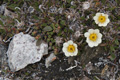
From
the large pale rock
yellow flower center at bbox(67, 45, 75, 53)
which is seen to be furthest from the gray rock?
yellow flower center at bbox(67, 45, 75, 53)

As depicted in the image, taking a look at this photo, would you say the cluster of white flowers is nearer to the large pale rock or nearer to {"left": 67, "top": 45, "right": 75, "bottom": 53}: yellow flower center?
{"left": 67, "top": 45, "right": 75, "bottom": 53}: yellow flower center

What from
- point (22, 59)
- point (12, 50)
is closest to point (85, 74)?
point (22, 59)

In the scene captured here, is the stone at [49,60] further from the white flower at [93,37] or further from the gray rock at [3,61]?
the gray rock at [3,61]

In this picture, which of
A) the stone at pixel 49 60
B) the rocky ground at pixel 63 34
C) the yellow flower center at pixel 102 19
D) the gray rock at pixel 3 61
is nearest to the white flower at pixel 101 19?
the yellow flower center at pixel 102 19

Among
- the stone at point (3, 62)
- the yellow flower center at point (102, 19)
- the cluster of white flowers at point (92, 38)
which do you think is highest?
the yellow flower center at point (102, 19)

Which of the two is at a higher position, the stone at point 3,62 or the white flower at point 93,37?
the white flower at point 93,37

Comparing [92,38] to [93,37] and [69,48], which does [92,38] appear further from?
[69,48]

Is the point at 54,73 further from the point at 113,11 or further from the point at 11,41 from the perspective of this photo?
the point at 113,11
